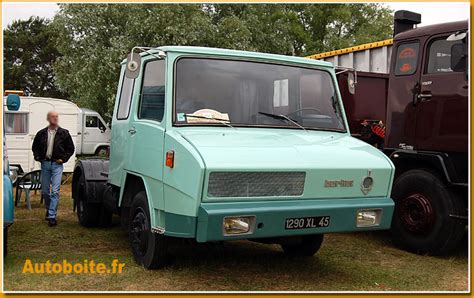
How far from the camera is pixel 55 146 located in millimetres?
7691

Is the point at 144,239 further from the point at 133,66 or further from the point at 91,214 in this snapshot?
the point at 91,214

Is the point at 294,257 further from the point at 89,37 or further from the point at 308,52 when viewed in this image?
the point at 308,52

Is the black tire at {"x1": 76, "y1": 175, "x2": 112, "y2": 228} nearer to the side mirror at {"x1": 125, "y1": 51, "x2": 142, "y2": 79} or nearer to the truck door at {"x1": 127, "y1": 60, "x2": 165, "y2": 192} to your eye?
the truck door at {"x1": 127, "y1": 60, "x2": 165, "y2": 192}

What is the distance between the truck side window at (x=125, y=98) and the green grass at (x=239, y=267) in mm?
1609

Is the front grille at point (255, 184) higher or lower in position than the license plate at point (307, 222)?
higher

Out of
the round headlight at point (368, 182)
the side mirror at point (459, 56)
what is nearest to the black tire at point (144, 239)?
the round headlight at point (368, 182)

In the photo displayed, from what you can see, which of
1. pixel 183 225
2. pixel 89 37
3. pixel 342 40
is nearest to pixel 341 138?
pixel 183 225

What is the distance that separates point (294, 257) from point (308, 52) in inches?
802

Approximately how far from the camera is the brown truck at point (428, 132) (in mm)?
5980

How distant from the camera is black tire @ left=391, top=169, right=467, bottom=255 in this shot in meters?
6.08

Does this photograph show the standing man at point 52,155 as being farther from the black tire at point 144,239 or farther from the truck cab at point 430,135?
the truck cab at point 430,135

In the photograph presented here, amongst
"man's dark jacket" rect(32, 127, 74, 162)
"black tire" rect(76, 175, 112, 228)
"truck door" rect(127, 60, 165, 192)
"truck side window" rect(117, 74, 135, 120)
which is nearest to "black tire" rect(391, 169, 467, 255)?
"truck door" rect(127, 60, 165, 192)

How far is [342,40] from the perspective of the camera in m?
25.0

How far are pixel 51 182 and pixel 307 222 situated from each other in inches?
181
